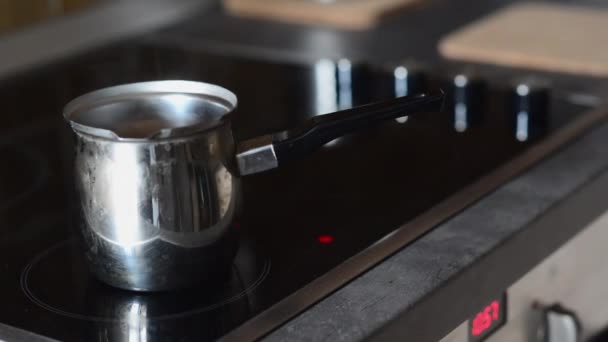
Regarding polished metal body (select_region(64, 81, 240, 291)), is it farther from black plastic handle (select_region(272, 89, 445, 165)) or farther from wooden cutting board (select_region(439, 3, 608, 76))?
wooden cutting board (select_region(439, 3, 608, 76))

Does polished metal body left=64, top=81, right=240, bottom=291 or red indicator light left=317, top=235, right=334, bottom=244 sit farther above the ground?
polished metal body left=64, top=81, right=240, bottom=291

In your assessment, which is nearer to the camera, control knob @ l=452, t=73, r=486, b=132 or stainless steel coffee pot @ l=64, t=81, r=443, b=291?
stainless steel coffee pot @ l=64, t=81, r=443, b=291

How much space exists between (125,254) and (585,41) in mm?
815

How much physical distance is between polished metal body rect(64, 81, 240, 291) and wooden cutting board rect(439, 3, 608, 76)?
0.62 metres

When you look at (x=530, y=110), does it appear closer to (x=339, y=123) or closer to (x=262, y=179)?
(x=262, y=179)

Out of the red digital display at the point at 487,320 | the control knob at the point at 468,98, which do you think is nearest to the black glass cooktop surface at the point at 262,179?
the control knob at the point at 468,98

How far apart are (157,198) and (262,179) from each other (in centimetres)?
30

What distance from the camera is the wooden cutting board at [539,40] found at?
4.25 ft

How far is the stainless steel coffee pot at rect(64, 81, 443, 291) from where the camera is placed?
2.37 feet

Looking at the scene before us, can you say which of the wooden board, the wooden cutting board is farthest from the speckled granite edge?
the wooden board

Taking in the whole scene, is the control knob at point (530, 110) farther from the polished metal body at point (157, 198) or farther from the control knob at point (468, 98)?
the polished metal body at point (157, 198)

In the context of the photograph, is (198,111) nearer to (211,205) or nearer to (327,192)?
(211,205)

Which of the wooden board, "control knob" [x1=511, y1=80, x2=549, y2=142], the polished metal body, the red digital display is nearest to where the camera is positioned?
the polished metal body

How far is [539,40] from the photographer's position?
137 centimetres
